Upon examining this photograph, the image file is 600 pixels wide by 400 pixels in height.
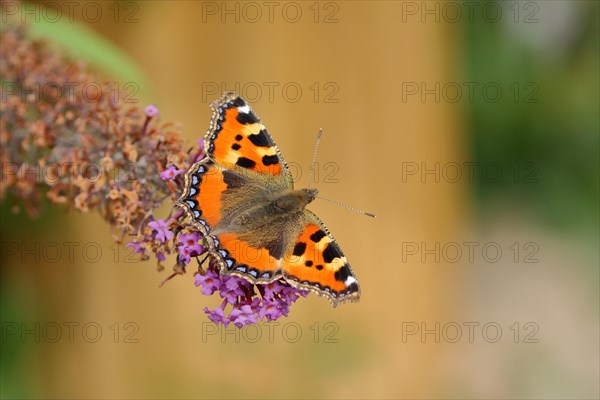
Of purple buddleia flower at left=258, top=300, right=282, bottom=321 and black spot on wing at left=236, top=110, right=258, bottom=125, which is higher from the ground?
black spot on wing at left=236, top=110, right=258, bottom=125

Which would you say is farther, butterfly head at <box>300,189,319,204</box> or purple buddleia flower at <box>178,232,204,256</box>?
butterfly head at <box>300,189,319,204</box>

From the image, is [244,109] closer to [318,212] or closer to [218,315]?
[218,315]

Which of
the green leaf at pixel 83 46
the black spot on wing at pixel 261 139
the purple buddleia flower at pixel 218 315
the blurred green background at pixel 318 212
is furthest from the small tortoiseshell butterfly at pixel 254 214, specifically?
the blurred green background at pixel 318 212

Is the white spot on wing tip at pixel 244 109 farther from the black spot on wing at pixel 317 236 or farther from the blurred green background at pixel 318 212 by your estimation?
the blurred green background at pixel 318 212

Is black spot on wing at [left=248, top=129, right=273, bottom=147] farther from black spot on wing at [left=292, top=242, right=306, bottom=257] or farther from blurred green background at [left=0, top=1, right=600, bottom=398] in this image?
blurred green background at [left=0, top=1, right=600, bottom=398]

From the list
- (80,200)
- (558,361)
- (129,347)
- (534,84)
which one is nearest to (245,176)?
(80,200)

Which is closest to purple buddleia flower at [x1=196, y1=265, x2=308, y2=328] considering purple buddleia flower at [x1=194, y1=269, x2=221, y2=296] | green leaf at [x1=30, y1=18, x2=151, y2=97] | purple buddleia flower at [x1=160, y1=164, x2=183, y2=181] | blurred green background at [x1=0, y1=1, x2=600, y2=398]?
purple buddleia flower at [x1=194, y1=269, x2=221, y2=296]

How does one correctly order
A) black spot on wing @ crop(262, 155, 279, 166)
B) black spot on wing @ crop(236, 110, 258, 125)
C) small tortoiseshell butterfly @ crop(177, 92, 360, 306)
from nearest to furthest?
small tortoiseshell butterfly @ crop(177, 92, 360, 306)
black spot on wing @ crop(236, 110, 258, 125)
black spot on wing @ crop(262, 155, 279, 166)
